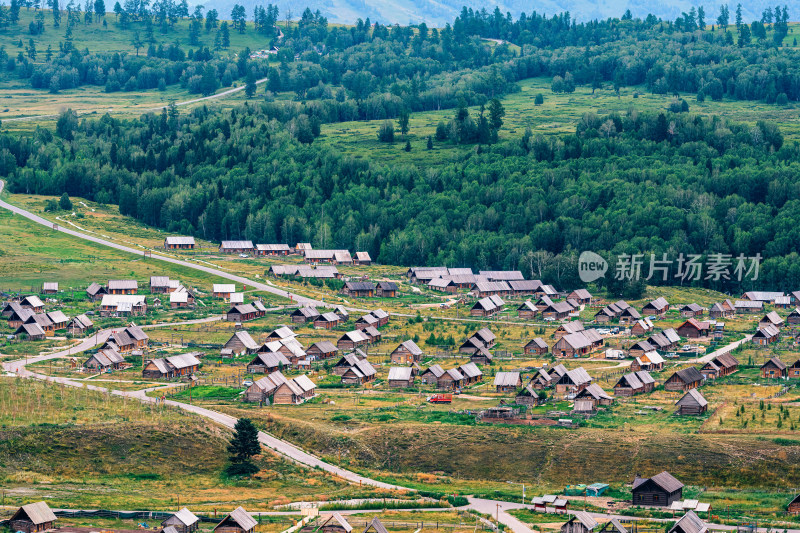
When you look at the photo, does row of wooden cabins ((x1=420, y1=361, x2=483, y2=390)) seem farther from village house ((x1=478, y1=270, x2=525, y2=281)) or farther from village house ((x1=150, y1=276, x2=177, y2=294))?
village house ((x1=478, y1=270, x2=525, y2=281))

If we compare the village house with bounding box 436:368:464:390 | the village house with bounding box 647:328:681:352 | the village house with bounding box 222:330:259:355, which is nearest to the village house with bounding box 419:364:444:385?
the village house with bounding box 436:368:464:390

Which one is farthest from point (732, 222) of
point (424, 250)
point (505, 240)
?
point (424, 250)

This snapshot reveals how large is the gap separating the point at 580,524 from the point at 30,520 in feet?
103

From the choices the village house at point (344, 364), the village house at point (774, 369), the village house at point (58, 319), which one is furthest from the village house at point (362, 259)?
the village house at point (774, 369)

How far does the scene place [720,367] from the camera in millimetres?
113875

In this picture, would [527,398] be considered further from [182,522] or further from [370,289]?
[370,289]

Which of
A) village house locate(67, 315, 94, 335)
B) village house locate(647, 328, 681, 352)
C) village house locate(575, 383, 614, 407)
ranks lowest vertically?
village house locate(67, 315, 94, 335)

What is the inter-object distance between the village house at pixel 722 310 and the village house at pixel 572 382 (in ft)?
156

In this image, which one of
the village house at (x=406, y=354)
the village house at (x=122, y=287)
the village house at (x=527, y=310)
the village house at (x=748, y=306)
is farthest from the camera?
the village house at (x=748, y=306)

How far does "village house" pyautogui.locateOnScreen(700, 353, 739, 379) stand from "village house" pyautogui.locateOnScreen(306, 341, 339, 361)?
1531 inches

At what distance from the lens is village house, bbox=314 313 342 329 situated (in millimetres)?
139250

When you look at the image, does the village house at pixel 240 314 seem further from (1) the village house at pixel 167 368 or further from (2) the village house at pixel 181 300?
(1) the village house at pixel 167 368

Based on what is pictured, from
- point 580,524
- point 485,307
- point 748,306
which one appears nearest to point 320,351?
point 485,307

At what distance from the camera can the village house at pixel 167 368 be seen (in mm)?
113438
